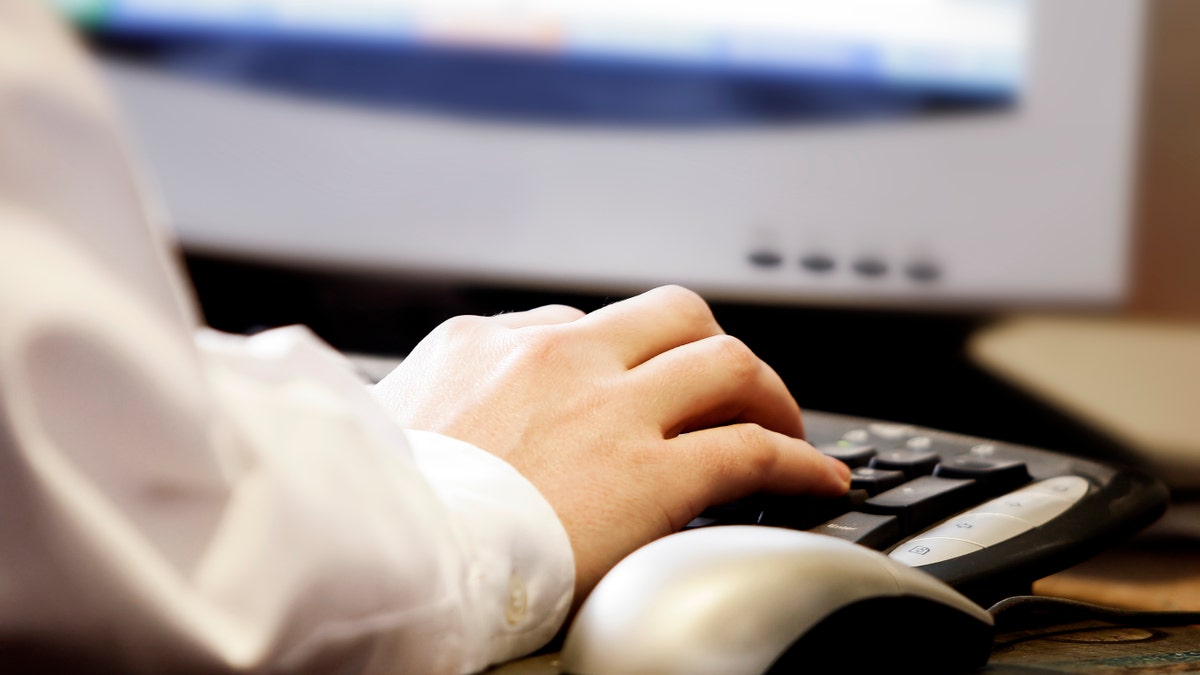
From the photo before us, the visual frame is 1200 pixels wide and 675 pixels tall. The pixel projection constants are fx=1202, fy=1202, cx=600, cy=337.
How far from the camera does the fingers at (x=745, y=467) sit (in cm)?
38

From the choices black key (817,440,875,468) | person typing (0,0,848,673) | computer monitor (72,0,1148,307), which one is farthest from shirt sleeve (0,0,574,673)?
computer monitor (72,0,1148,307)

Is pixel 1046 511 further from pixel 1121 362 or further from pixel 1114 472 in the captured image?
pixel 1121 362

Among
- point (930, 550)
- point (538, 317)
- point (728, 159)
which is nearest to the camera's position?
point (930, 550)

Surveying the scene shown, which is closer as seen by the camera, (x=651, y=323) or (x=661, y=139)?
(x=651, y=323)

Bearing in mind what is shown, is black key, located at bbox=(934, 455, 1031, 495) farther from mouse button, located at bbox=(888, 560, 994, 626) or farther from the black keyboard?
mouse button, located at bbox=(888, 560, 994, 626)

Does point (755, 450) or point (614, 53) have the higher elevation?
point (614, 53)

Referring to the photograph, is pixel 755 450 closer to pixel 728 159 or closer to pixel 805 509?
pixel 805 509

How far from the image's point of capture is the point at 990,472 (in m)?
0.46

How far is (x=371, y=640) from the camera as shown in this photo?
0.27 metres

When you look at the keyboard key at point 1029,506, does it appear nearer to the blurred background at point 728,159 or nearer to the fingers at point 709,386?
the fingers at point 709,386

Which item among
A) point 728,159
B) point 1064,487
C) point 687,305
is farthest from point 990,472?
point 728,159

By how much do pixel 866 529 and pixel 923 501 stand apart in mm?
36

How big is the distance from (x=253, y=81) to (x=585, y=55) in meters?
0.20

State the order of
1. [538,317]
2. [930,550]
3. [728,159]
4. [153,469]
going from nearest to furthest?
[153,469]
[930,550]
[538,317]
[728,159]
